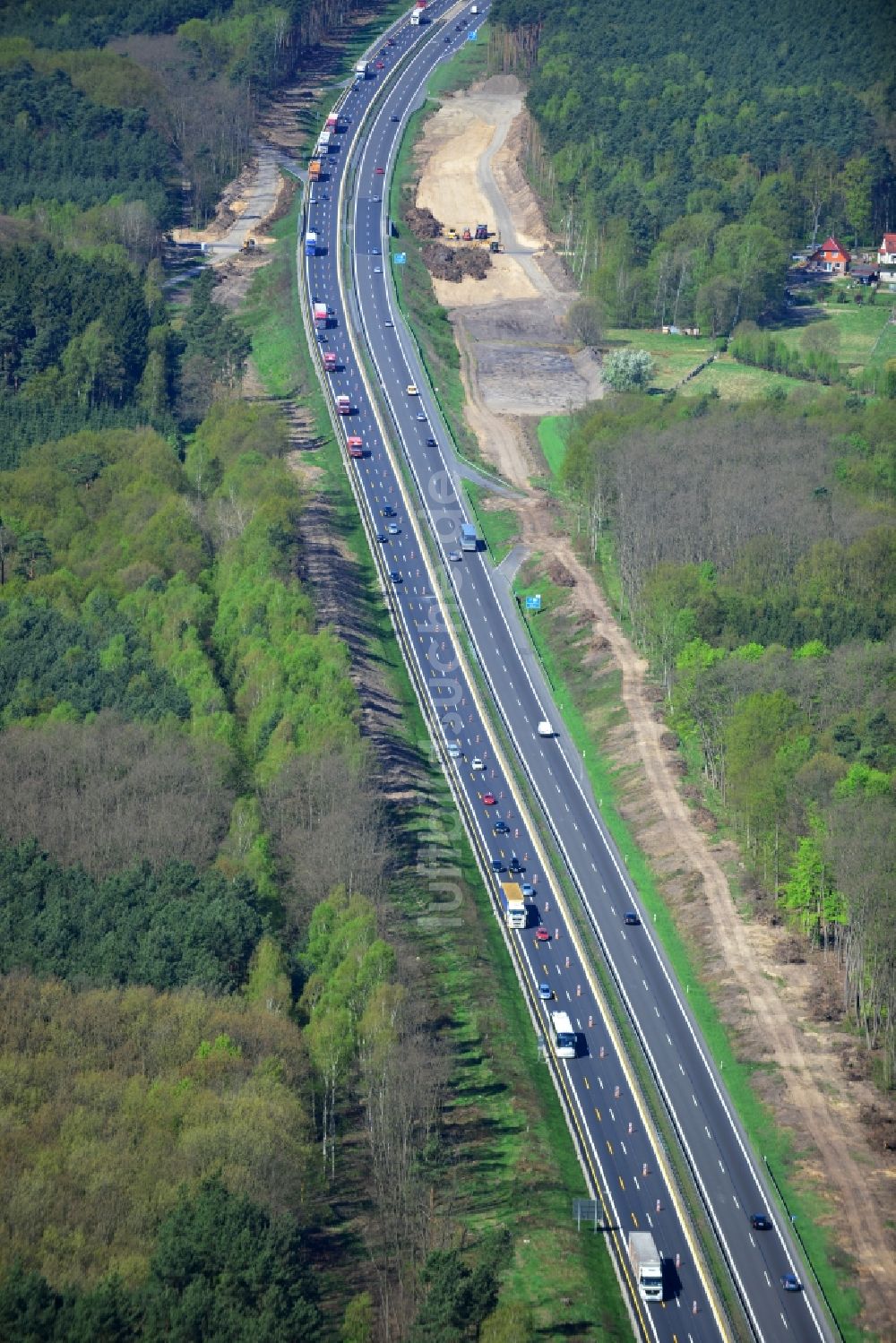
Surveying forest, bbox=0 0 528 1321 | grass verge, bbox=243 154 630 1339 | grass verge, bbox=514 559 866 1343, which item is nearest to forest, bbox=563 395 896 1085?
grass verge, bbox=514 559 866 1343

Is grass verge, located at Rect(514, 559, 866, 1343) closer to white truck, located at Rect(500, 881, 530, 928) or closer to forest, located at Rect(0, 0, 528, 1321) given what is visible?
white truck, located at Rect(500, 881, 530, 928)

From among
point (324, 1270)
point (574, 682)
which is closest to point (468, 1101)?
point (324, 1270)

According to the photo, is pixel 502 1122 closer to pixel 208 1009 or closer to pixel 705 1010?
pixel 208 1009

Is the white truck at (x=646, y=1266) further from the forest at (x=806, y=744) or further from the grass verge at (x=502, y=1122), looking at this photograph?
the forest at (x=806, y=744)

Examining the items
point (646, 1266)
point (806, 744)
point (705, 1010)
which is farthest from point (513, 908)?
point (646, 1266)

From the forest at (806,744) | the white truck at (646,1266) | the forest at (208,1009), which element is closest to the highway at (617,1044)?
the white truck at (646,1266)

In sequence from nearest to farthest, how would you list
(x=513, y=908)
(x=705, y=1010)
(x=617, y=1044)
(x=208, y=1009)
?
(x=208, y=1009), (x=617, y=1044), (x=705, y=1010), (x=513, y=908)

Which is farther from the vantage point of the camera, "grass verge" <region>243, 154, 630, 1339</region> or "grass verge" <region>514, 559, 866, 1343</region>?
"grass verge" <region>514, 559, 866, 1343</region>
